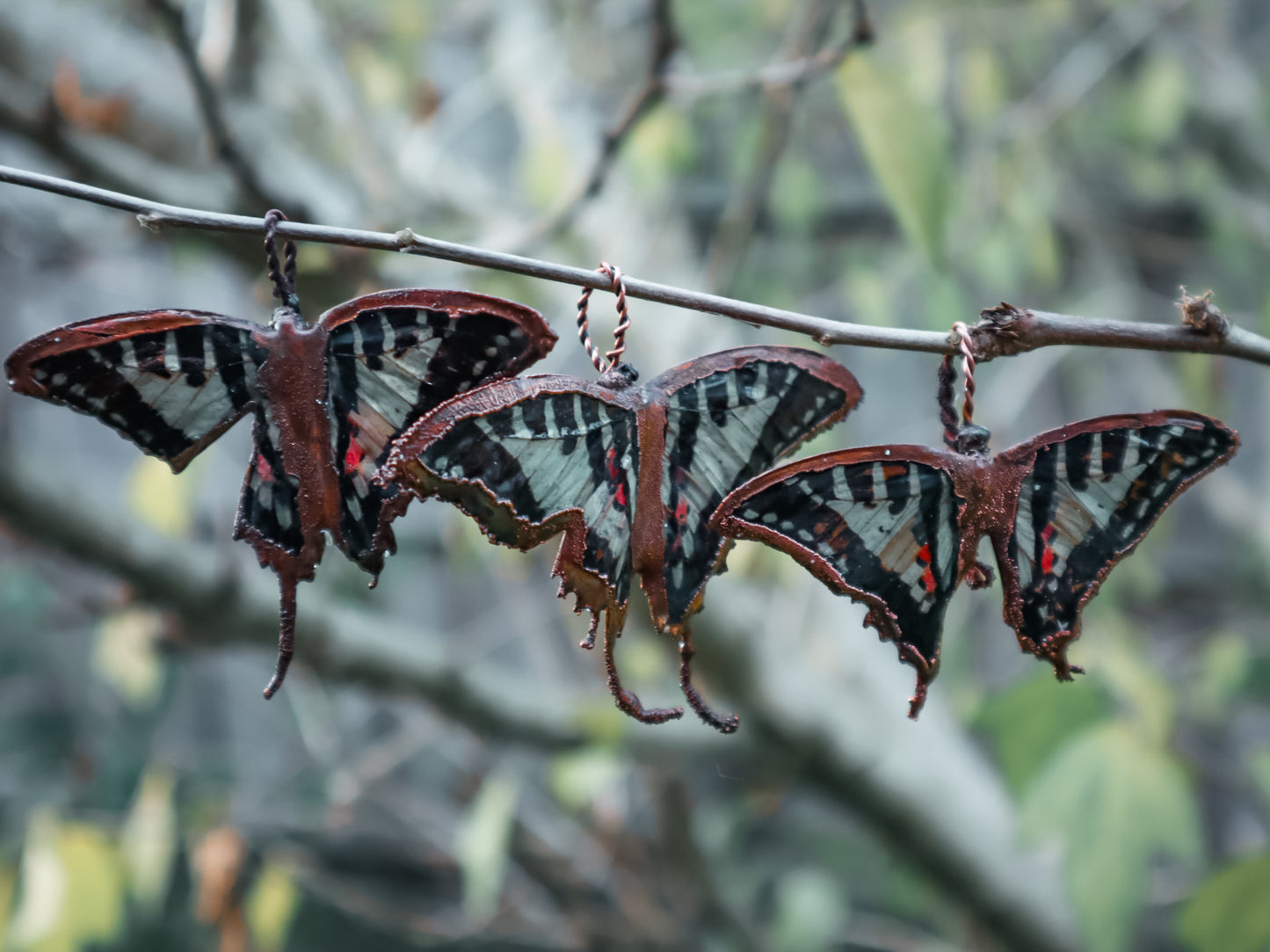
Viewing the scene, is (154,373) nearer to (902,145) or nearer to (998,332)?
(998,332)

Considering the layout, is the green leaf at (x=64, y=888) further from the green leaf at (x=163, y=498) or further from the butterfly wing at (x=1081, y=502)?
the butterfly wing at (x=1081, y=502)

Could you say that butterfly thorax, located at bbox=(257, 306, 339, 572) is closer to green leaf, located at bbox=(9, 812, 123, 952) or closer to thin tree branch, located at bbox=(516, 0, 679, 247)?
thin tree branch, located at bbox=(516, 0, 679, 247)

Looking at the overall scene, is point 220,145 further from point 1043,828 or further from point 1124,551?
point 1043,828

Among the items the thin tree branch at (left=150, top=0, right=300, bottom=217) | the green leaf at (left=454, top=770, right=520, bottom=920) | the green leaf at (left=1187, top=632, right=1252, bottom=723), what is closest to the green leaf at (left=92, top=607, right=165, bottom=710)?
the green leaf at (left=454, top=770, right=520, bottom=920)

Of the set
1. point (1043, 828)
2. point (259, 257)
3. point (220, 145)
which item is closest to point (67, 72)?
point (259, 257)

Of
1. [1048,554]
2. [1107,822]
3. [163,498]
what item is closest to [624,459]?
[1048,554]

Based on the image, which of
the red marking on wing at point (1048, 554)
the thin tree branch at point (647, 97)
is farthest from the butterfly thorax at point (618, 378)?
the thin tree branch at point (647, 97)
